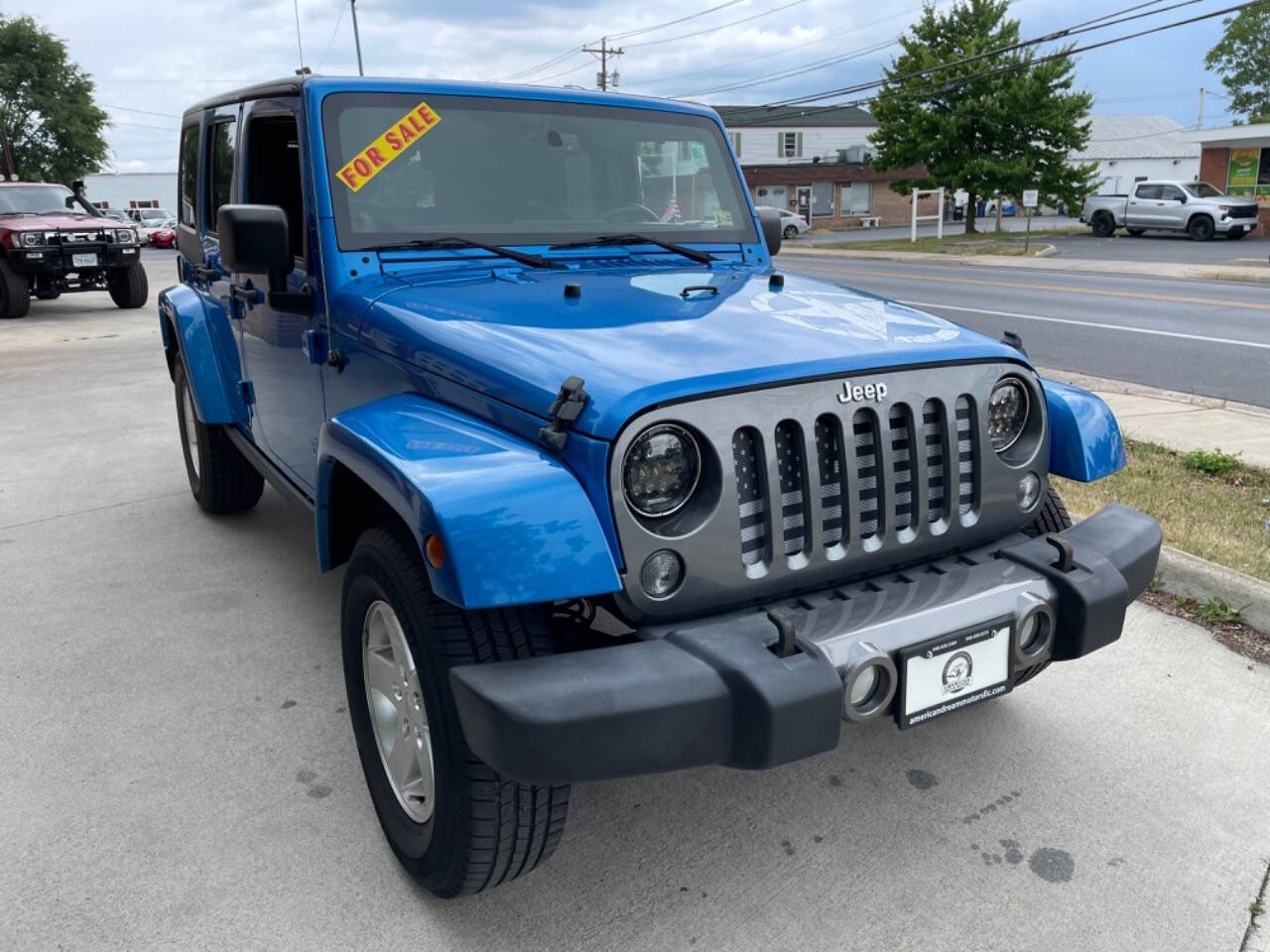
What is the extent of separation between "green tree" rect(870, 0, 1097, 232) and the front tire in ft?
115

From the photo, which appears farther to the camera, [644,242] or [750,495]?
[644,242]

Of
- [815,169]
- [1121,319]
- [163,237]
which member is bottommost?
[1121,319]

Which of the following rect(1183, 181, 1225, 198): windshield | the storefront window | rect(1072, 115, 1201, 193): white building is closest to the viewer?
rect(1183, 181, 1225, 198): windshield

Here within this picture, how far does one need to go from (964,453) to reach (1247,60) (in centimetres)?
8040

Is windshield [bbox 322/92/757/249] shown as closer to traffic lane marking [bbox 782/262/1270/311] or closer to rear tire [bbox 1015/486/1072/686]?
rear tire [bbox 1015/486/1072/686]

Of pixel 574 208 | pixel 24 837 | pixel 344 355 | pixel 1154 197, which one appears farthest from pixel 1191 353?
pixel 1154 197

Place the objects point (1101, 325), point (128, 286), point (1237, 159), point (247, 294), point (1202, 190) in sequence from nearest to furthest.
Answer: point (247, 294), point (1101, 325), point (128, 286), point (1202, 190), point (1237, 159)

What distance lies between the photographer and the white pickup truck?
30.7 meters

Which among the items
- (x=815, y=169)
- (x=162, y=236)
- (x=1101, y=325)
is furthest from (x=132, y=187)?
(x=1101, y=325)

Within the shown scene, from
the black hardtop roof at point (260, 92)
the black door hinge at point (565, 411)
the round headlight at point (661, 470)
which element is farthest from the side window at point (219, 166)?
the round headlight at point (661, 470)

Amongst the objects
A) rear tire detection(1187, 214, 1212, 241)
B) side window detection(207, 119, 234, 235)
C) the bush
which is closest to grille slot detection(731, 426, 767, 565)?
side window detection(207, 119, 234, 235)

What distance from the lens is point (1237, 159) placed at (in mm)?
36406

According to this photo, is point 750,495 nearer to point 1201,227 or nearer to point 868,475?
point 868,475

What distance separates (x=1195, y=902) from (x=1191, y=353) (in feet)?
30.5
